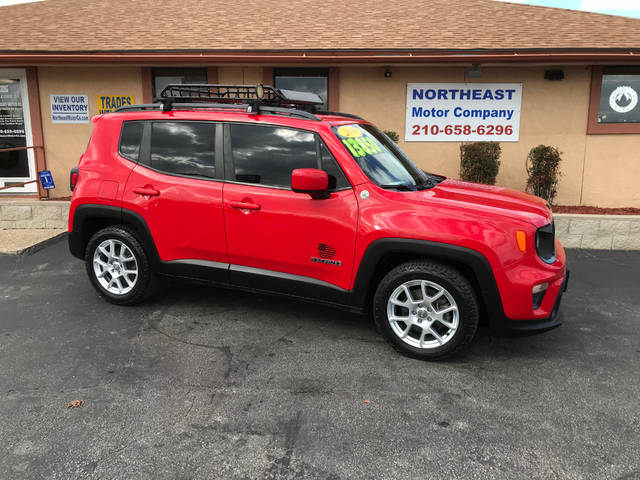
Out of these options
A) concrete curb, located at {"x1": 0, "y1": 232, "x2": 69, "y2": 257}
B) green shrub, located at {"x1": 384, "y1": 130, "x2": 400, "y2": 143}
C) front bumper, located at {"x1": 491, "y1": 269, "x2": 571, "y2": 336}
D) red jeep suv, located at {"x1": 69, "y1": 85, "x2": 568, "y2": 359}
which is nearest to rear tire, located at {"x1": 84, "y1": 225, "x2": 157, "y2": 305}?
red jeep suv, located at {"x1": 69, "y1": 85, "x2": 568, "y2": 359}

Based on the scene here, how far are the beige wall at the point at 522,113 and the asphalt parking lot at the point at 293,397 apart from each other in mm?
4811

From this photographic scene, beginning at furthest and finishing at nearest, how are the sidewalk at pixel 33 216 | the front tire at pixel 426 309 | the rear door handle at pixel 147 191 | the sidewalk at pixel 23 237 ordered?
the sidewalk at pixel 33 216 < the sidewalk at pixel 23 237 < the rear door handle at pixel 147 191 < the front tire at pixel 426 309

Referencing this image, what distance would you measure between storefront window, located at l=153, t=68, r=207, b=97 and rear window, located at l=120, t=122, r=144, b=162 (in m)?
5.12

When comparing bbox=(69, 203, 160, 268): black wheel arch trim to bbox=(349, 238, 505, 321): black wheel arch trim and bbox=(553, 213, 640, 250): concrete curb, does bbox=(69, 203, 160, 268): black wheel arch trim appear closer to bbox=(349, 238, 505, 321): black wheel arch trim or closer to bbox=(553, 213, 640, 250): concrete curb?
bbox=(349, 238, 505, 321): black wheel arch trim

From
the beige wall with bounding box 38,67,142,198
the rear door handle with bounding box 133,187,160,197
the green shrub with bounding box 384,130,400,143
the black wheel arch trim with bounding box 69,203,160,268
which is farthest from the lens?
the beige wall with bounding box 38,67,142,198

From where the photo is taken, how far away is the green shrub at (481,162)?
8680 millimetres

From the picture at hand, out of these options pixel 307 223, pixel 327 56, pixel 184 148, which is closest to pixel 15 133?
pixel 327 56

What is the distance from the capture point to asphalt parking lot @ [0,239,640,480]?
2.74m

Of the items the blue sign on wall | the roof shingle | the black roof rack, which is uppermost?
the roof shingle

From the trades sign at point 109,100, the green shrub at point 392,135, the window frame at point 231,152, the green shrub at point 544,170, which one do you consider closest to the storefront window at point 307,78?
the green shrub at point 392,135

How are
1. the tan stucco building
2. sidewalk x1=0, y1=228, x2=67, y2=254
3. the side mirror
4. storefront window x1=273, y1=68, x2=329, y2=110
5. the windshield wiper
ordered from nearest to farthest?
the side mirror < the windshield wiper < sidewalk x1=0, y1=228, x2=67, y2=254 < the tan stucco building < storefront window x1=273, y1=68, x2=329, y2=110

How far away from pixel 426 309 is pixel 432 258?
39 cm

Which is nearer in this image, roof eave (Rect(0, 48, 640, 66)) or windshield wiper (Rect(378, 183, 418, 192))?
windshield wiper (Rect(378, 183, 418, 192))

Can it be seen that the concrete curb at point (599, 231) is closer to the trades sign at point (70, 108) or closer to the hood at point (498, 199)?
the hood at point (498, 199)
